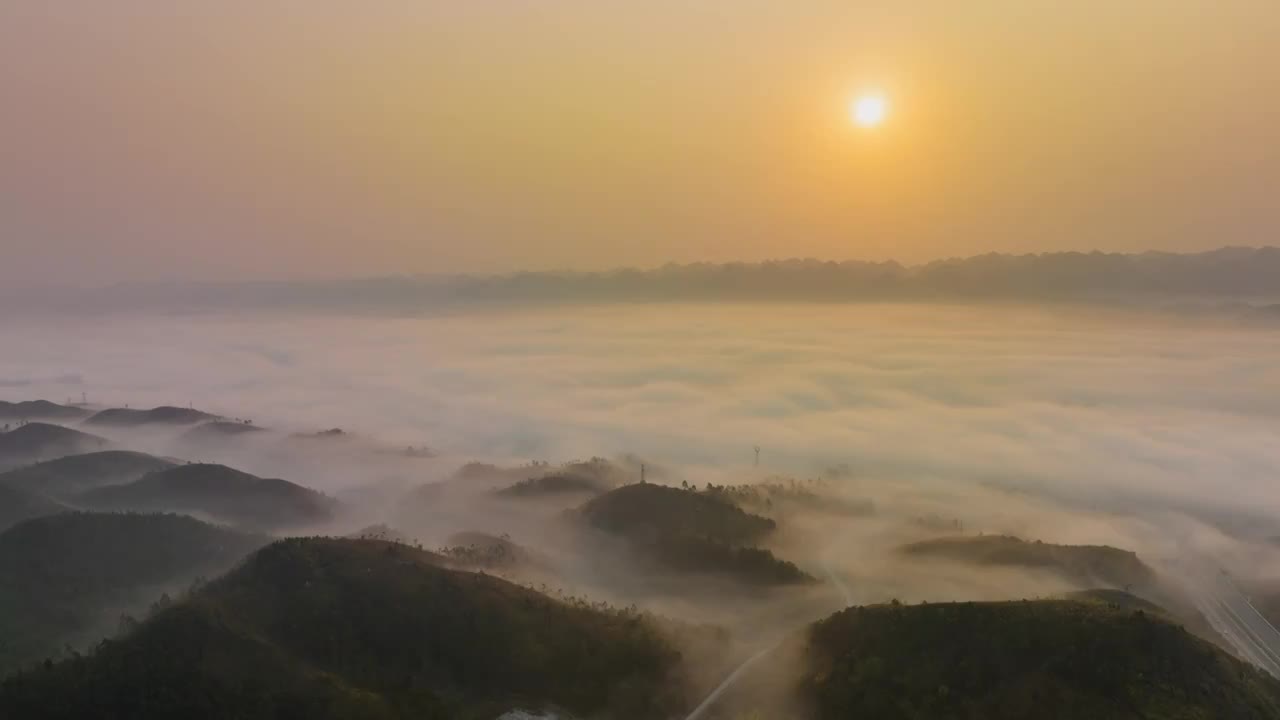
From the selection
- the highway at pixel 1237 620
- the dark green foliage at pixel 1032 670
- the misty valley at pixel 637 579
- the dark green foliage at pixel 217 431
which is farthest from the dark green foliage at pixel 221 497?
the highway at pixel 1237 620

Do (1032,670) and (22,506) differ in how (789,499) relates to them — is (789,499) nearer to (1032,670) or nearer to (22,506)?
(1032,670)

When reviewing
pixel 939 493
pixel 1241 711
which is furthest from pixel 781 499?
pixel 1241 711

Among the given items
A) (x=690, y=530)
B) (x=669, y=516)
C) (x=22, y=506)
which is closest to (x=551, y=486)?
(x=669, y=516)

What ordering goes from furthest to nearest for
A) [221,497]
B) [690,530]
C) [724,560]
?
[221,497], [690,530], [724,560]

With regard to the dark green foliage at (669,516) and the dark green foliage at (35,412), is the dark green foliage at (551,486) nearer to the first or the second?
the dark green foliage at (669,516)

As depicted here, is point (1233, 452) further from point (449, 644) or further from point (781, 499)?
point (449, 644)

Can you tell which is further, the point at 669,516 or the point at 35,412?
the point at 35,412
